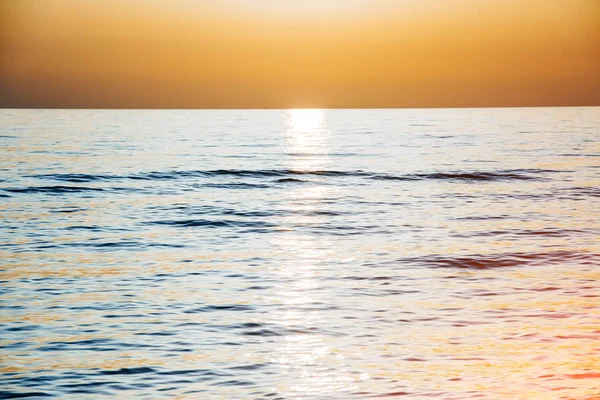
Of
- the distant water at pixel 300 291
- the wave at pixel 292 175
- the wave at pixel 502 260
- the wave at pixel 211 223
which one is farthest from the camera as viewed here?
the wave at pixel 292 175

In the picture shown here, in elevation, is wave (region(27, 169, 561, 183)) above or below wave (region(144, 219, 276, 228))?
above

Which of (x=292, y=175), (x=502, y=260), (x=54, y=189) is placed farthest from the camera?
(x=292, y=175)

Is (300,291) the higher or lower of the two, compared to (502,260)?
lower

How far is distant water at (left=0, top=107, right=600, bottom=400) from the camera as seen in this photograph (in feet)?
35.7

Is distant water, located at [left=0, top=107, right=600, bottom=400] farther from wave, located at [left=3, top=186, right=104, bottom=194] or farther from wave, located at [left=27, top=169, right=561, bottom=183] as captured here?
wave, located at [left=27, top=169, right=561, bottom=183]

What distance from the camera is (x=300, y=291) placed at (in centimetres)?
1603

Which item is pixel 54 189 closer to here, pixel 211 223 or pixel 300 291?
pixel 211 223

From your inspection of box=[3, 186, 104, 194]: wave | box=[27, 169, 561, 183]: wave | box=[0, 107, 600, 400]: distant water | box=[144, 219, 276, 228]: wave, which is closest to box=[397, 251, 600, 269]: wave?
box=[0, 107, 600, 400]: distant water

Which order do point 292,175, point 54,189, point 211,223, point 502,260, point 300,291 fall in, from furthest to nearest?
point 292,175 < point 54,189 < point 211,223 < point 502,260 < point 300,291

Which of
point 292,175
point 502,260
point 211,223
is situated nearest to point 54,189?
point 211,223

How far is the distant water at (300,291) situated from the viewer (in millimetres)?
10875

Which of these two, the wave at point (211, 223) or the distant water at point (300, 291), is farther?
the wave at point (211, 223)

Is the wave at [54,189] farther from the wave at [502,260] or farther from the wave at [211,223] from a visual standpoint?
the wave at [502,260]

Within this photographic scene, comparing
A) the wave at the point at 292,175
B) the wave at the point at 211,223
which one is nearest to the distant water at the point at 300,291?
the wave at the point at 211,223
